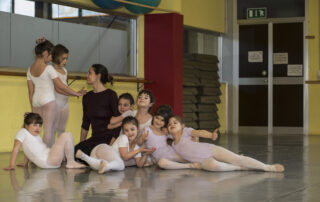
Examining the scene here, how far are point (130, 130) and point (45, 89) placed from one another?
1.06 metres

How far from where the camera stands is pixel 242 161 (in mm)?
5137

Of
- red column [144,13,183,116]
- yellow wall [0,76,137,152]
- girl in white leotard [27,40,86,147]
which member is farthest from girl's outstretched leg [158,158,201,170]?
red column [144,13,183,116]

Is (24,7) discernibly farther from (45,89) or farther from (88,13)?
(45,89)

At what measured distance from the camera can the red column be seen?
959 cm

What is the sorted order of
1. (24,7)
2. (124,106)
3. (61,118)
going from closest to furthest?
(124,106) < (61,118) < (24,7)

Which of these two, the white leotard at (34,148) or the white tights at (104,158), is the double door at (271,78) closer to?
the white tights at (104,158)

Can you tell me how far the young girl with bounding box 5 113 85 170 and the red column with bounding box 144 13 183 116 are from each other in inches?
168

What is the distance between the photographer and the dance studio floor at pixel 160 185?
12.1 ft

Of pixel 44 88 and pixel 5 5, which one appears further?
pixel 5 5

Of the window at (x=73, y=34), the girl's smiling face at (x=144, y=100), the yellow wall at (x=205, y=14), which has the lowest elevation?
the girl's smiling face at (x=144, y=100)

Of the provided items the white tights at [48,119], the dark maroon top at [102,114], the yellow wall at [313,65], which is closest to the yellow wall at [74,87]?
the white tights at [48,119]

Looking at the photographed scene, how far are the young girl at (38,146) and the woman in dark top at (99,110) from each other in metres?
0.32

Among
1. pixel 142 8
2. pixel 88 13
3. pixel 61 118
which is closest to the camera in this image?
pixel 61 118

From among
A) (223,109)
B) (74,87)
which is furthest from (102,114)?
(223,109)
